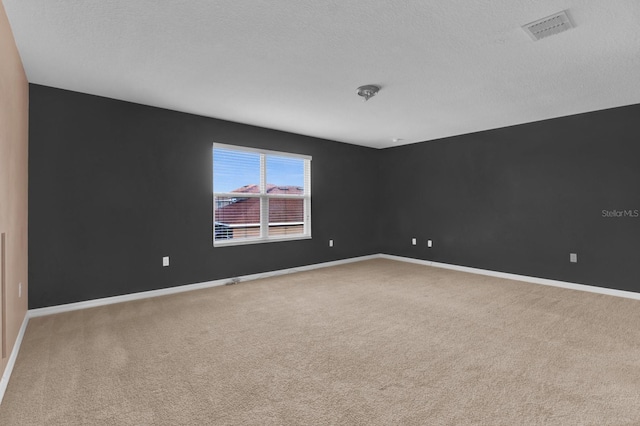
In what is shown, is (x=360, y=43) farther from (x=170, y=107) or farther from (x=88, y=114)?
(x=88, y=114)

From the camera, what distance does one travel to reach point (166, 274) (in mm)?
4094

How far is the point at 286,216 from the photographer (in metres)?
5.46

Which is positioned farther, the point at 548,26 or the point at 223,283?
the point at 223,283

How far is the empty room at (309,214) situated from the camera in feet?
6.48

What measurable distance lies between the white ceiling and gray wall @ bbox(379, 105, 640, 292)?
571mm

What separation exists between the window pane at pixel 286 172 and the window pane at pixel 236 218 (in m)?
0.49

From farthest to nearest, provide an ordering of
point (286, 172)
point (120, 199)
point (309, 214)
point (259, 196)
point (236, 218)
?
point (309, 214)
point (286, 172)
point (259, 196)
point (236, 218)
point (120, 199)

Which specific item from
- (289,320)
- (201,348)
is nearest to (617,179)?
(289,320)

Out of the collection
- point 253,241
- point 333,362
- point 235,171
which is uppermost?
point 235,171

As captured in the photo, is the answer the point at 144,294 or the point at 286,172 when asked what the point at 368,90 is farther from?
the point at 144,294

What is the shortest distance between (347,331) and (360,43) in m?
2.41

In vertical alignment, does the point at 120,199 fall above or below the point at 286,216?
above

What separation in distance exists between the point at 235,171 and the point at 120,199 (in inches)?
62.0

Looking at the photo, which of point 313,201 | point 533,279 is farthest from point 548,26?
point 313,201
